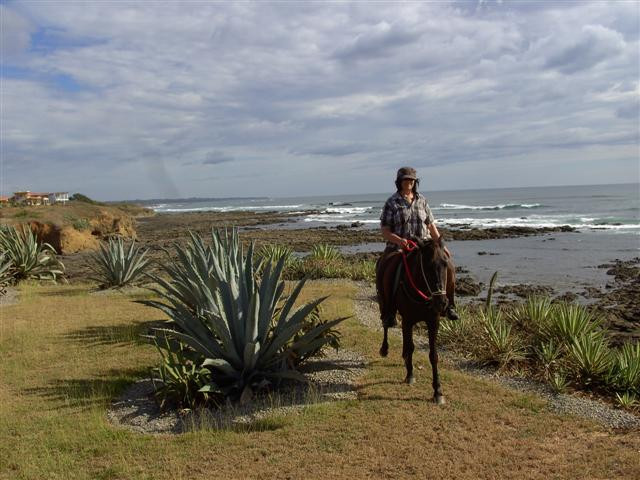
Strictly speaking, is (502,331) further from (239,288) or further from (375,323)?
(239,288)

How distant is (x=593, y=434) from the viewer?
5406 mm

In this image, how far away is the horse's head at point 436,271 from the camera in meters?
6.01

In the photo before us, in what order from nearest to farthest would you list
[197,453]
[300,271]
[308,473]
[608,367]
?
[308,473]
[197,453]
[608,367]
[300,271]

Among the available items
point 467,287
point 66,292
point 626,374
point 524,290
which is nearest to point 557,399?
point 626,374

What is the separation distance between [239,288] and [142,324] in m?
4.32

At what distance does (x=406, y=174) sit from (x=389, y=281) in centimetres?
139

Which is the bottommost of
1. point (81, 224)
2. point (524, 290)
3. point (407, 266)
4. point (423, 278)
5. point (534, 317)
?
point (524, 290)

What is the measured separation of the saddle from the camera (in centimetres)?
684

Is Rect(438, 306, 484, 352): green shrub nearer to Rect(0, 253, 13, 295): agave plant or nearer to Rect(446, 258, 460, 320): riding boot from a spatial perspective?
Rect(446, 258, 460, 320): riding boot

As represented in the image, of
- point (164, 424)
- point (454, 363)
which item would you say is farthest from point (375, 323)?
point (164, 424)

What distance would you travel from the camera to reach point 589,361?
6.86m

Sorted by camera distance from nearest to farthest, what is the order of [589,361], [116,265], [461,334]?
[589,361]
[461,334]
[116,265]

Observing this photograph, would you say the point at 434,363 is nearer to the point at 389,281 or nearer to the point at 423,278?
the point at 423,278

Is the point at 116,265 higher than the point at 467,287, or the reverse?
the point at 116,265
